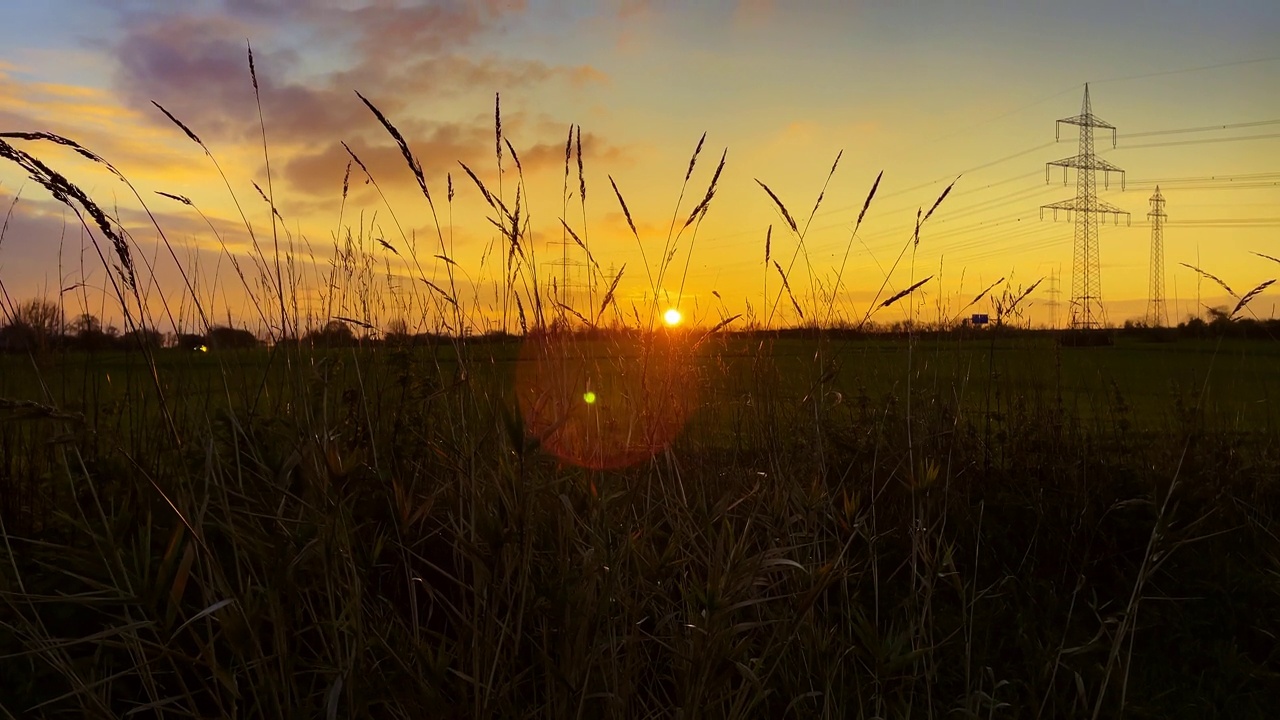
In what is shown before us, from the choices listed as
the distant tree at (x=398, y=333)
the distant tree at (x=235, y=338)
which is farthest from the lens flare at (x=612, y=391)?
the distant tree at (x=235, y=338)

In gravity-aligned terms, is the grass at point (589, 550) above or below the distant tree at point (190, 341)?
below

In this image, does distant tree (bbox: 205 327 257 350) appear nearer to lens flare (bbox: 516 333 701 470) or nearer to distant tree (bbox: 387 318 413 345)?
distant tree (bbox: 387 318 413 345)

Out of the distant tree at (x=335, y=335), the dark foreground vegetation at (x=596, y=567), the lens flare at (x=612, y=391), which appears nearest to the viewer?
the dark foreground vegetation at (x=596, y=567)

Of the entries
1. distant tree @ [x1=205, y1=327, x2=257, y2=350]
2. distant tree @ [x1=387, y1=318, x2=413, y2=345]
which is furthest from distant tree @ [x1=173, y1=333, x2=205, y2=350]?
distant tree @ [x1=387, y1=318, x2=413, y2=345]

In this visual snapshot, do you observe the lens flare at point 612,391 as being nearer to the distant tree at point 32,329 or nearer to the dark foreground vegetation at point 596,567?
the dark foreground vegetation at point 596,567

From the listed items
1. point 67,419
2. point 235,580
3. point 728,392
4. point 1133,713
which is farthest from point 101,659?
point 728,392

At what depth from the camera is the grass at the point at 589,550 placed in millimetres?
1533

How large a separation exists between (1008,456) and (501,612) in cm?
306

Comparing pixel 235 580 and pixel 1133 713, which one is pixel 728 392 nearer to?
pixel 1133 713

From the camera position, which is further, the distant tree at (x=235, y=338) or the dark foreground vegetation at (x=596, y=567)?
the distant tree at (x=235, y=338)

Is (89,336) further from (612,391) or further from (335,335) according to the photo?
(612,391)

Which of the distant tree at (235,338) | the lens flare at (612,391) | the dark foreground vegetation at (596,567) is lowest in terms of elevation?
the dark foreground vegetation at (596,567)

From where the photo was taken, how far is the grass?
1533mm

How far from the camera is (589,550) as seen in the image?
1.76m
